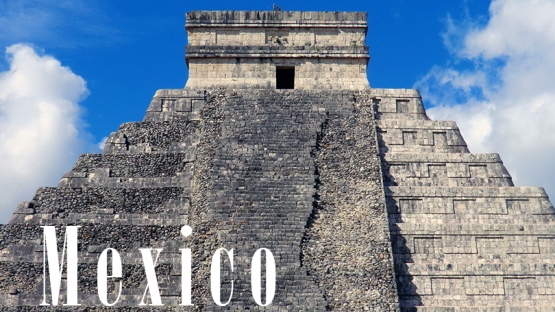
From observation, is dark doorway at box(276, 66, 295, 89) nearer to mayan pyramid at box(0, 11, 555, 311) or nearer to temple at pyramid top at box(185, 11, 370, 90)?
temple at pyramid top at box(185, 11, 370, 90)

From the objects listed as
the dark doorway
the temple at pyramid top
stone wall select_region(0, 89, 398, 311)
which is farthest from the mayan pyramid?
the dark doorway

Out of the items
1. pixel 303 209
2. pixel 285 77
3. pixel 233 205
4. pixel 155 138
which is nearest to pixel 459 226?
pixel 303 209

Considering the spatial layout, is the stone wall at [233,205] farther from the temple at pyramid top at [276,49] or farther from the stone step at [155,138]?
the temple at pyramid top at [276,49]

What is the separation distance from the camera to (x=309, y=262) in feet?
48.9

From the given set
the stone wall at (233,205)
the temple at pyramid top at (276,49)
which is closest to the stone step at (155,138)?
the stone wall at (233,205)

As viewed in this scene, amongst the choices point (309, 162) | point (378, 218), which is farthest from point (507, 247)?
point (309, 162)

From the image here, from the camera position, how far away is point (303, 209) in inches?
622

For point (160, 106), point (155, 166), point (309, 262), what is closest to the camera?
point (309, 262)

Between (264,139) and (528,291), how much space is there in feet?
19.8

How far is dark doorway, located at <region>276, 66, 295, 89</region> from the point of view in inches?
790

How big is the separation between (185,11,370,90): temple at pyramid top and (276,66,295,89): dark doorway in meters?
0.02

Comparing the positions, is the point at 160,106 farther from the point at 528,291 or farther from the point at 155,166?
the point at 528,291

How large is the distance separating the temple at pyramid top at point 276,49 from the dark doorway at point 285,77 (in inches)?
0.9

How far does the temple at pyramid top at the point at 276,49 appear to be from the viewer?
19.7 m
